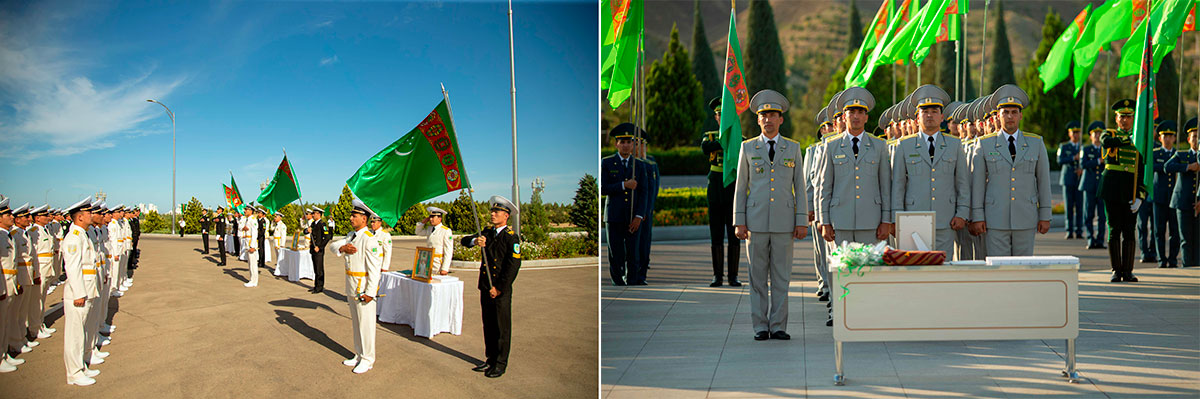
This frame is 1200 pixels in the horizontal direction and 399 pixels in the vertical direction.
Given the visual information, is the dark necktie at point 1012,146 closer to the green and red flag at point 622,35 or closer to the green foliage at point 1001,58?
the green and red flag at point 622,35

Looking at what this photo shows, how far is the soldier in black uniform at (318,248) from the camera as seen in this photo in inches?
163

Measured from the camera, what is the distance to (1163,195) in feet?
32.4

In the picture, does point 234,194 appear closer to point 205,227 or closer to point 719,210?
point 205,227

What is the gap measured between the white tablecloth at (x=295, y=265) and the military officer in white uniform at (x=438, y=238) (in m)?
0.76

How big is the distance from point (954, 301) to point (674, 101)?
85.4 ft

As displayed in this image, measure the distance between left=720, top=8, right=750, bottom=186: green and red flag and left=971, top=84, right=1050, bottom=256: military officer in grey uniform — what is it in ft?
6.81

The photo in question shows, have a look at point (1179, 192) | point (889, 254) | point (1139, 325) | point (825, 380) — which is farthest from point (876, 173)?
point (1179, 192)

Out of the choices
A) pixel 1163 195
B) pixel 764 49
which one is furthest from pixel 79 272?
pixel 764 49

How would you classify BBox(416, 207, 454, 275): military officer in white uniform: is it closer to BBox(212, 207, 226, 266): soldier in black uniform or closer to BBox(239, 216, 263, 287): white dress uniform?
BBox(239, 216, 263, 287): white dress uniform

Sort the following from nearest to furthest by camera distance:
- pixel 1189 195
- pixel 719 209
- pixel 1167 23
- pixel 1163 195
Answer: pixel 719 209
pixel 1167 23
pixel 1189 195
pixel 1163 195

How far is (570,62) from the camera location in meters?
4.92

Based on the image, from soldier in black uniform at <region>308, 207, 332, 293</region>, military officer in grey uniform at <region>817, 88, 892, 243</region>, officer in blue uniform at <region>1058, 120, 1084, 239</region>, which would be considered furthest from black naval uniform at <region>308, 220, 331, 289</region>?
officer in blue uniform at <region>1058, 120, 1084, 239</region>

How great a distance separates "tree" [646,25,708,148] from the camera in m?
29.9

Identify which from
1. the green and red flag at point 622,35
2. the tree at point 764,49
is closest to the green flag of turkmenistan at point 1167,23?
the green and red flag at point 622,35
